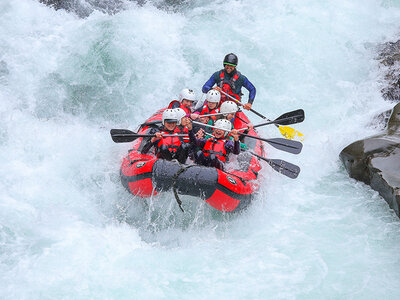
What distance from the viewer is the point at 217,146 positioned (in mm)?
5883

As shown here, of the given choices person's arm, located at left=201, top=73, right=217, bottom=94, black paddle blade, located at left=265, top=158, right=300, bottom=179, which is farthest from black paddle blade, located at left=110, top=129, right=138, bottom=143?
black paddle blade, located at left=265, top=158, right=300, bottom=179

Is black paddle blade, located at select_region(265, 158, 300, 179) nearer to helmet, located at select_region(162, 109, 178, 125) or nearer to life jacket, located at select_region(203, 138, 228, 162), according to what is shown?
life jacket, located at select_region(203, 138, 228, 162)

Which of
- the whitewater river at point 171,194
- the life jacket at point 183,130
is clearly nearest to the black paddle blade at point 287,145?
the whitewater river at point 171,194

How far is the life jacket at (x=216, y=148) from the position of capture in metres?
5.86

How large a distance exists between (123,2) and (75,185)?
A: 219 inches

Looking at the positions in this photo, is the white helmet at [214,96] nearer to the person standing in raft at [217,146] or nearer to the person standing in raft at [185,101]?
the person standing in raft at [185,101]

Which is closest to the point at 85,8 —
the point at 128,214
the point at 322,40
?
the point at 322,40

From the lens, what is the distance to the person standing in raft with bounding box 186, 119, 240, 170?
580cm

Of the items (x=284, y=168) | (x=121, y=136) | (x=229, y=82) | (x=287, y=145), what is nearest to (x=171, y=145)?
(x=121, y=136)

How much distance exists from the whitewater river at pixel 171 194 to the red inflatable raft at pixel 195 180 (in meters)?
0.41

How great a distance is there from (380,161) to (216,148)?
2.23m

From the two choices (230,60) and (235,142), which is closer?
(235,142)

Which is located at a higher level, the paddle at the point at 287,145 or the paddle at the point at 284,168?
the paddle at the point at 287,145

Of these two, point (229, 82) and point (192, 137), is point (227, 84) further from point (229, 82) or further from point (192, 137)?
point (192, 137)
